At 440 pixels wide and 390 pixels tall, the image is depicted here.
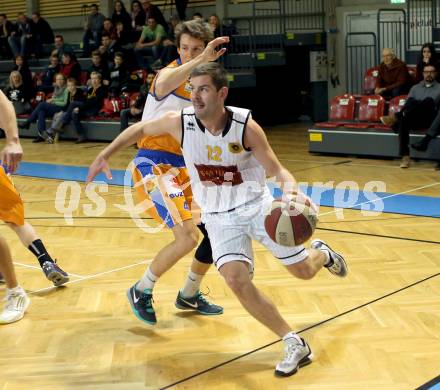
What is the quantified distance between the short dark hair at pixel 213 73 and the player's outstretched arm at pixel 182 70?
11.0 inches

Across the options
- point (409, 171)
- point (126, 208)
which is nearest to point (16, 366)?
point (126, 208)

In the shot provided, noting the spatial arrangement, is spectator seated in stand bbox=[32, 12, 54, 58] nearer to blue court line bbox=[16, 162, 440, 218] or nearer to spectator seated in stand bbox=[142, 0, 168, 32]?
spectator seated in stand bbox=[142, 0, 168, 32]

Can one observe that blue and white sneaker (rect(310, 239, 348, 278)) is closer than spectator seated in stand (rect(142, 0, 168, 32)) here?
Yes

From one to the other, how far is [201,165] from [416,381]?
1.54 m

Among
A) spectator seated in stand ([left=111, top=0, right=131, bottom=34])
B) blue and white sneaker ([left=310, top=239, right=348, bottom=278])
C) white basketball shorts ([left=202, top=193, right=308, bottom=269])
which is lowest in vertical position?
blue and white sneaker ([left=310, top=239, right=348, bottom=278])

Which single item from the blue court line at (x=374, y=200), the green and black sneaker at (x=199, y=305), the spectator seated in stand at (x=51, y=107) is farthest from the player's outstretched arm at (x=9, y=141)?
the spectator seated in stand at (x=51, y=107)

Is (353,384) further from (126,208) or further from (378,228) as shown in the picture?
(126,208)

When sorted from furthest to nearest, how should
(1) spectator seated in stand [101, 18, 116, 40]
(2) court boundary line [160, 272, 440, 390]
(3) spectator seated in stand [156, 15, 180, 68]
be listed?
1. (1) spectator seated in stand [101, 18, 116, 40]
2. (3) spectator seated in stand [156, 15, 180, 68]
3. (2) court boundary line [160, 272, 440, 390]

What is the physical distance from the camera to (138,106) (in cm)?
1458

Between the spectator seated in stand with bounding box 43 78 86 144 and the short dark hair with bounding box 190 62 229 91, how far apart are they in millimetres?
12174

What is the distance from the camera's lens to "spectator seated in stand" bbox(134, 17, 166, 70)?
55.5ft

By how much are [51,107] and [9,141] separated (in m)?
12.0

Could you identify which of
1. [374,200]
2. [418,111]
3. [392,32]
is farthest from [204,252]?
[392,32]

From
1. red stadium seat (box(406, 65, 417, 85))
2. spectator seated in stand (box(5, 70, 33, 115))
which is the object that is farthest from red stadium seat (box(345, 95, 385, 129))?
spectator seated in stand (box(5, 70, 33, 115))
